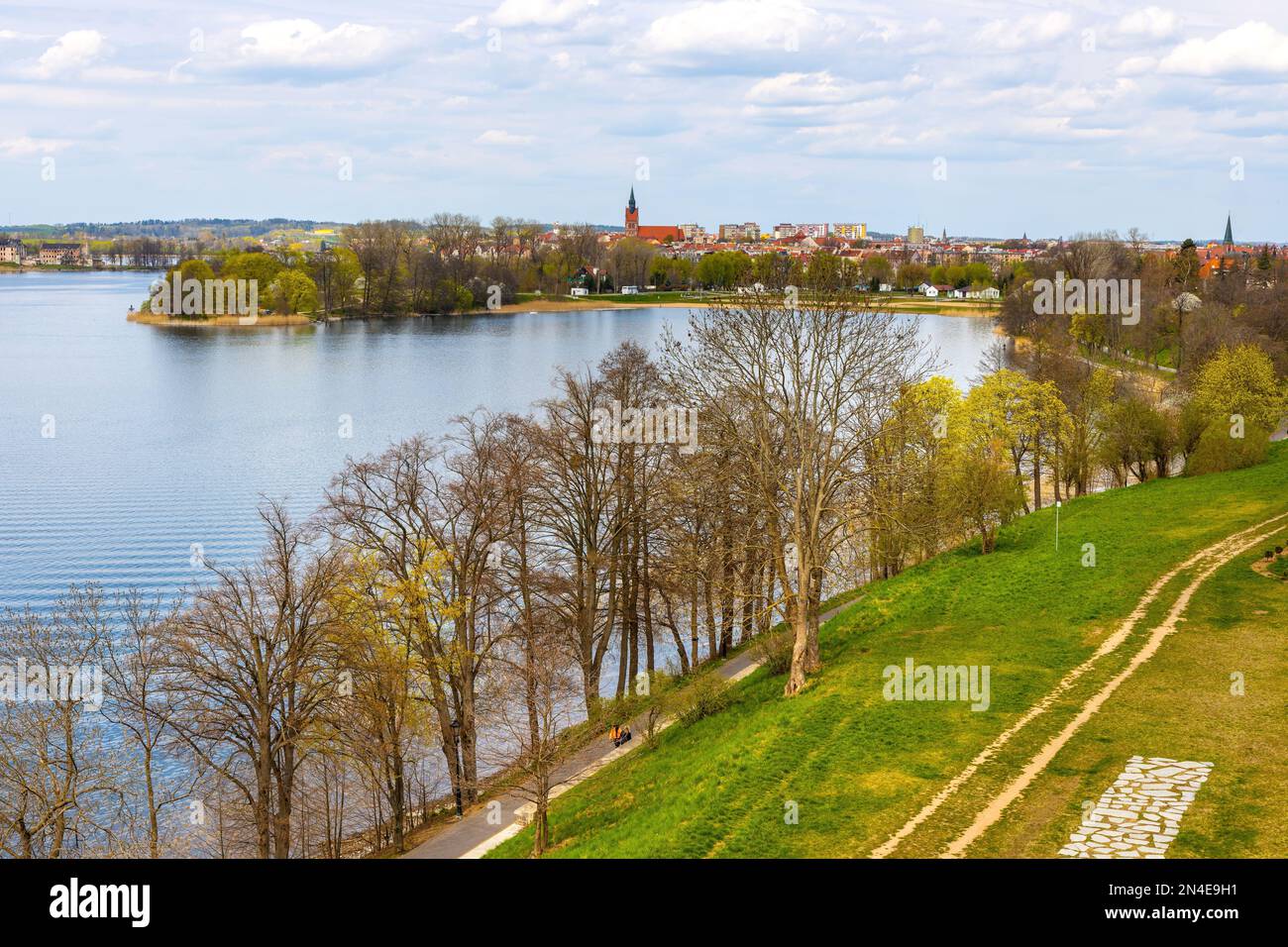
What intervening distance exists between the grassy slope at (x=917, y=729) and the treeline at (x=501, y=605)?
59.1 inches

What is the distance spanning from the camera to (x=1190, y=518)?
32594 millimetres

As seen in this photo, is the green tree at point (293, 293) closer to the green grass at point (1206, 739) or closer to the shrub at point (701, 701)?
the shrub at point (701, 701)

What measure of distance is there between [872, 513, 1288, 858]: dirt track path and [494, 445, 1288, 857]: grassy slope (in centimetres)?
20

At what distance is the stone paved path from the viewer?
14.1m

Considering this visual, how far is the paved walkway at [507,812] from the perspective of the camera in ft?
75.7

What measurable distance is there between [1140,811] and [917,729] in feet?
14.8

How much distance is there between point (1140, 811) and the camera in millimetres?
15188

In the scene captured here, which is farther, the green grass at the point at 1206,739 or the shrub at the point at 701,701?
the shrub at the point at 701,701

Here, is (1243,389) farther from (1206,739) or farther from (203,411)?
(203,411)

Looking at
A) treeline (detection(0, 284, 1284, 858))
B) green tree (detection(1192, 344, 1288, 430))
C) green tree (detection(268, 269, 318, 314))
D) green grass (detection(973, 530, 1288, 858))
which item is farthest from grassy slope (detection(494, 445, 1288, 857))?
green tree (detection(268, 269, 318, 314))

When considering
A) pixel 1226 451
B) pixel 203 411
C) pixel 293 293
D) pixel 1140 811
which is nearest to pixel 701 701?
pixel 1140 811

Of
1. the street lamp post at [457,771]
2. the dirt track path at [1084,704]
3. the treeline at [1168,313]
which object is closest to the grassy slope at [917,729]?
the dirt track path at [1084,704]

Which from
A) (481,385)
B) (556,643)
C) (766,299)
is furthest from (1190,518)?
(481,385)

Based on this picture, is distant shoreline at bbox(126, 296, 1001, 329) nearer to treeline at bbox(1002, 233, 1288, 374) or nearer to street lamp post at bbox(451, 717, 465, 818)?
treeline at bbox(1002, 233, 1288, 374)
